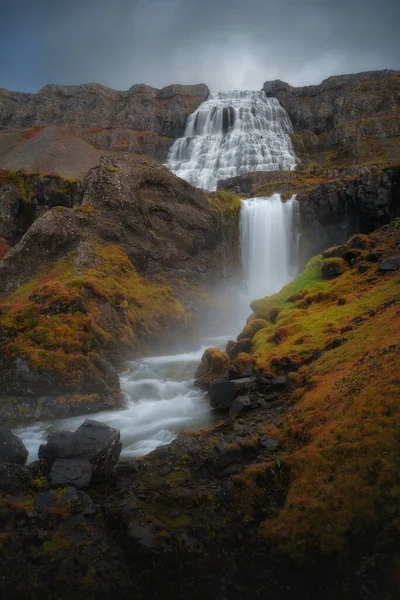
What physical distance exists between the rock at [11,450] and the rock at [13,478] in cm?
123

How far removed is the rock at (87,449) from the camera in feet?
31.4

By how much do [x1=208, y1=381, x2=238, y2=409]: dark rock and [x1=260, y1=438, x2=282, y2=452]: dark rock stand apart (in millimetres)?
3628

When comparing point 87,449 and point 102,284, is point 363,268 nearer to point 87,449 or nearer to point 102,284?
point 102,284

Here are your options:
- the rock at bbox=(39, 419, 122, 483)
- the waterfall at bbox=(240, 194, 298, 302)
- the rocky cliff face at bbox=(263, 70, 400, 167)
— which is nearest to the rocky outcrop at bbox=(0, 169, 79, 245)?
the waterfall at bbox=(240, 194, 298, 302)

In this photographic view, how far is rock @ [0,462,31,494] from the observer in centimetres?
873

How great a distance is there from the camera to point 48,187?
121ft

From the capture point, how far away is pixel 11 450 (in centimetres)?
1049

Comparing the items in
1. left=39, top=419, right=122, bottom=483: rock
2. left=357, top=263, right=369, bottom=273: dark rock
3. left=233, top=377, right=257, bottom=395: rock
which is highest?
left=357, top=263, right=369, bottom=273: dark rock

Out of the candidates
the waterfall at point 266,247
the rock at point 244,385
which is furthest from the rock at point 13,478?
the waterfall at point 266,247

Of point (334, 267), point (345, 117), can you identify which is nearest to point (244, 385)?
point (334, 267)

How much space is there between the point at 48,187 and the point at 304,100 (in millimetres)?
93957

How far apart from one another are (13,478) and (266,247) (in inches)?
1377

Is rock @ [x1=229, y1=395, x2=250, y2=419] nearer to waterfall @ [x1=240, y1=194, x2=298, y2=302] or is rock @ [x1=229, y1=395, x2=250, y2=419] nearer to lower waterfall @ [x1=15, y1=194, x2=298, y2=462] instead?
lower waterfall @ [x1=15, y1=194, x2=298, y2=462]

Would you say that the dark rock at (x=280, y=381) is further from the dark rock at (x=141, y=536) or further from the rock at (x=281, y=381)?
the dark rock at (x=141, y=536)
